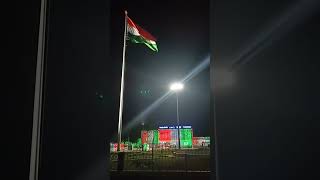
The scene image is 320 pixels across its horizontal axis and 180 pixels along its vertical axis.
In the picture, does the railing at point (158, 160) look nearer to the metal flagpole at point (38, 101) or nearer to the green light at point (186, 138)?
the green light at point (186, 138)

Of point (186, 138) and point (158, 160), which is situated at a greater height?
point (186, 138)

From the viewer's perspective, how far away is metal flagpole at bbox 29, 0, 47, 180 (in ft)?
7.08

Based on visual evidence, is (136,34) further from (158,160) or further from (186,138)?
(186,138)

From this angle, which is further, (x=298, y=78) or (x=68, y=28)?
(x=68, y=28)

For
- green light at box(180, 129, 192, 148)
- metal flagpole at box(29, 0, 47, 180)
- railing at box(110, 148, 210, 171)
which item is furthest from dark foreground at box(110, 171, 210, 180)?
green light at box(180, 129, 192, 148)

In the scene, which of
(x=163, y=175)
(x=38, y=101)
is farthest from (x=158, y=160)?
(x=38, y=101)

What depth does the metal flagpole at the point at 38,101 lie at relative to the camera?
85.0 inches

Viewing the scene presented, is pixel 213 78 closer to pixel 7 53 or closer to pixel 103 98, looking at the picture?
pixel 103 98

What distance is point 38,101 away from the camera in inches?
87.3

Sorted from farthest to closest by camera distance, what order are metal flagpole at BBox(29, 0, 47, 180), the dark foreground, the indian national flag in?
the indian national flag → the dark foreground → metal flagpole at BBox(29, 0, 47, 180)

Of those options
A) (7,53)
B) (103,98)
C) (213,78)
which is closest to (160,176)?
(103,98)

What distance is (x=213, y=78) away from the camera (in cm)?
248

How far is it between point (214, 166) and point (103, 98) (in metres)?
1.16

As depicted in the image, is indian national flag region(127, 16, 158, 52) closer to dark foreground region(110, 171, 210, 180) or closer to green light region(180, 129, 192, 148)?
dark foreground region(110, 171, 210, 180)
